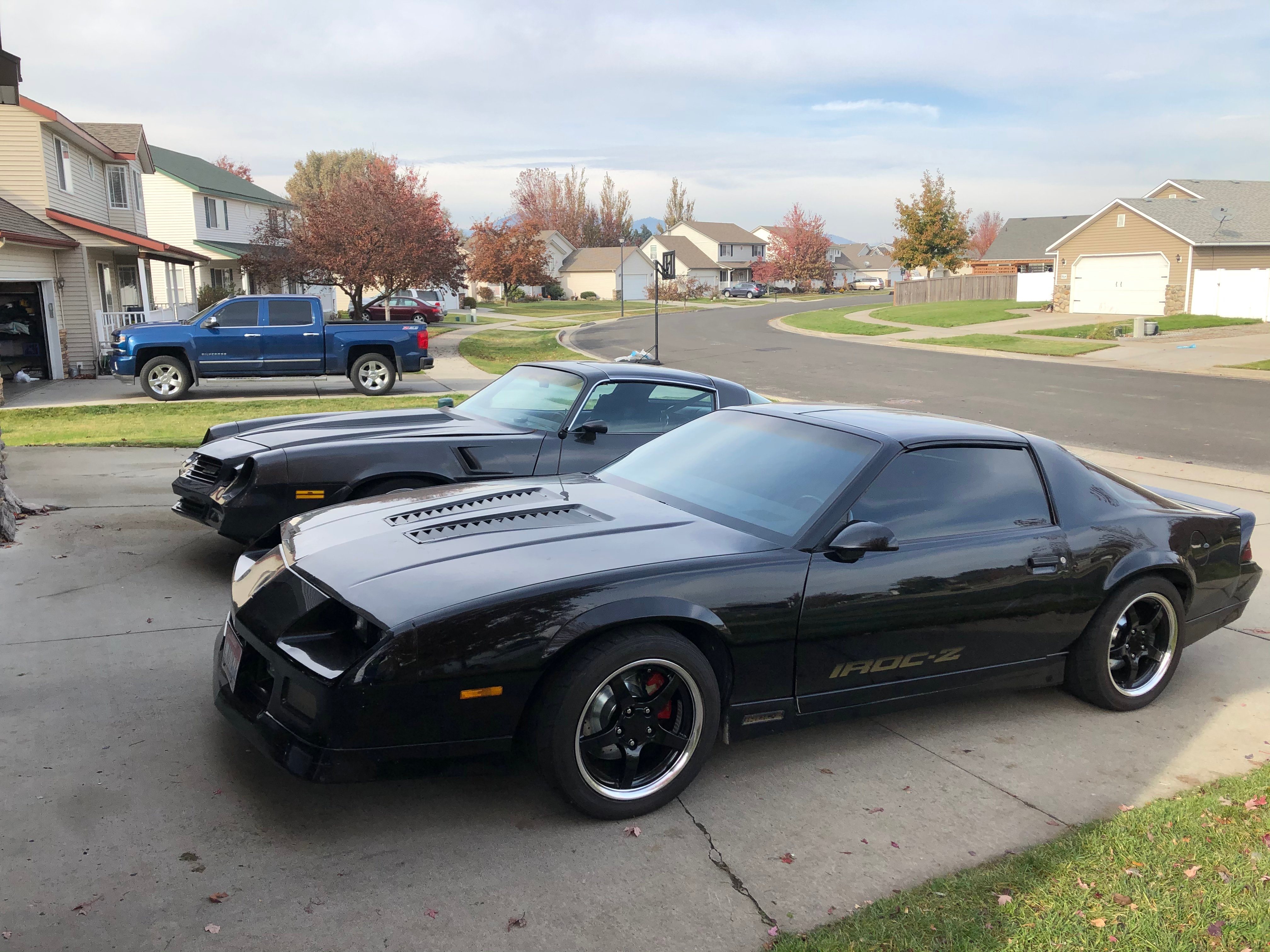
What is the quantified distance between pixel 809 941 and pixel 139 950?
1906 mm

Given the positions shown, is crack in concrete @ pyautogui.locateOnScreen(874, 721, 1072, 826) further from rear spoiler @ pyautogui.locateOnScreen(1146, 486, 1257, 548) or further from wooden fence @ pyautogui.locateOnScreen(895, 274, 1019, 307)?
wooden fence @ pyautogui.locateOnScreen(895, 274, 1019, 307)

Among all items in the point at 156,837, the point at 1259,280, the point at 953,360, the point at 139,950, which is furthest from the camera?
the point at 1259,280

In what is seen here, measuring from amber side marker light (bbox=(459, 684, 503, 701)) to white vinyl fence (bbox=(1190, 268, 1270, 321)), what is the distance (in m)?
39.9

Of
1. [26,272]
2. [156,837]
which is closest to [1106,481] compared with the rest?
[156,837]

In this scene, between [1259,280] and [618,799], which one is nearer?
[618,799]

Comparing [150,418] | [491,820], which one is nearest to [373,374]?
[150,418]

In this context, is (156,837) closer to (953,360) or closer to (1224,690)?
(1224,690)

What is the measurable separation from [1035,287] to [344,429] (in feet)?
165

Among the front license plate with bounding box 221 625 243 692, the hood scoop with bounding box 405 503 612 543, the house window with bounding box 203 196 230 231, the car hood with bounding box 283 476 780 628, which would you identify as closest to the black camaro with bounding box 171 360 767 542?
the car hood with bounding box 283 476 780 628

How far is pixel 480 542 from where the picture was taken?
12.6ft

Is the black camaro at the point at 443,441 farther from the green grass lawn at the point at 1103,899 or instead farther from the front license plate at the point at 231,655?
the green grass lawn at the point at 1103,899

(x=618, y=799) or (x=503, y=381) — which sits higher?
(x=503, y=381)

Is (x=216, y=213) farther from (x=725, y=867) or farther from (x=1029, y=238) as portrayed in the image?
(x=1029, y=238)

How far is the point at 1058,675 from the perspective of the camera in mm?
4668
